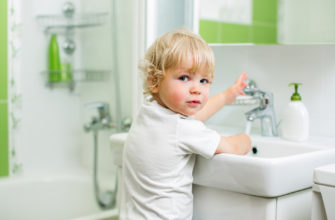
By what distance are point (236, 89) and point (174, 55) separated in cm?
35

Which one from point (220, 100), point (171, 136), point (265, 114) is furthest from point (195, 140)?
point (265, 114)

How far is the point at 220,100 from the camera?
1.48 m

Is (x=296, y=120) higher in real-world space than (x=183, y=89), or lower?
lower

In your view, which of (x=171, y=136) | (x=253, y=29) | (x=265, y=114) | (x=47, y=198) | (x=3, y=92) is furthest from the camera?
(x=47, y=198)

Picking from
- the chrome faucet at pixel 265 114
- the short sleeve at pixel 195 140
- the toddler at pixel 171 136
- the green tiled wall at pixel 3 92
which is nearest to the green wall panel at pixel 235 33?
the chrome faucet at pixel 265 114

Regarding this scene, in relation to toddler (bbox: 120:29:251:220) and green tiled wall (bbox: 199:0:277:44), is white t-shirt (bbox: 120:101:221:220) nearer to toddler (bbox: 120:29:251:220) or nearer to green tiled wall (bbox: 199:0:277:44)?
toddler (bbox: 120:29:251:220)

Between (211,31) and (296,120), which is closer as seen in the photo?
(296,120)

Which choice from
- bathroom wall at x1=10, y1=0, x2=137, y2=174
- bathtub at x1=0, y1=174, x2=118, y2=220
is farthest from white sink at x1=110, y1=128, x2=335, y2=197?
bathtub at x1=0, y1=174, x2=118, y2=220

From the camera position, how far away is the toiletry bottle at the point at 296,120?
1450 millimetres

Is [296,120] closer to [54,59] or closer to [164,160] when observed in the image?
[164,160]

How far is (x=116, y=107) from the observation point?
2.25m

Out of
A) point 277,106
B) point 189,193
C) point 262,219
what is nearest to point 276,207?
point 262,219

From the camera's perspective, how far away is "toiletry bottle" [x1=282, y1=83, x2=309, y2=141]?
145cm

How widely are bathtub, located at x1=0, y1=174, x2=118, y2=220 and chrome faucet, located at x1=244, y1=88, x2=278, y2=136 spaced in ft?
3.37
